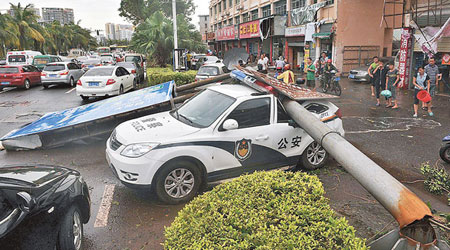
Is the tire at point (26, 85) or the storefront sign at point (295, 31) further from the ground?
the storefront sign at point (295, 31)

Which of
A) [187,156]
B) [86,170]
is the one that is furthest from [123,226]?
[86,170]

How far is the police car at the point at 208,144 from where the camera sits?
4984mm

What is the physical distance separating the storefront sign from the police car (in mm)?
21508

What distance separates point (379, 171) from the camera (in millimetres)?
3236

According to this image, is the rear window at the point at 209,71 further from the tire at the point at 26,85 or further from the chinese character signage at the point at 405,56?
the tire at the point at 26,85

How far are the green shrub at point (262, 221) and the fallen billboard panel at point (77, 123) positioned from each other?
564cm

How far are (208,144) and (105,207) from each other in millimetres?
1880

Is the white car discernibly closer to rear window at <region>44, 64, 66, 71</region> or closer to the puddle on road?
rear window at <region>44, 64, 66, 71</region>

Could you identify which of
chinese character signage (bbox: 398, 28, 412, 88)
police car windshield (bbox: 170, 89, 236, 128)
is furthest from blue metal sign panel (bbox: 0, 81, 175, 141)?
chinese character signage (bbox: 398, 28, 412, 88)

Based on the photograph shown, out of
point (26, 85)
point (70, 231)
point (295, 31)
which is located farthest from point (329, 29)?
point (70, 231)

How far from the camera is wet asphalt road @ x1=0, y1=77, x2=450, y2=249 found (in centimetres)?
462

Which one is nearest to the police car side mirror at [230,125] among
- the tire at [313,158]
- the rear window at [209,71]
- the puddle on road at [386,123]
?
the tire at [313,158]

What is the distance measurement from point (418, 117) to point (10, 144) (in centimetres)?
1173

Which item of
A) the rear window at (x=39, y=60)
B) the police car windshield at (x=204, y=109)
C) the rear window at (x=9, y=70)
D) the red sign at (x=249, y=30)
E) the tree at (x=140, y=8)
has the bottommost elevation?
the police car windshield at (x=204, y=109)
